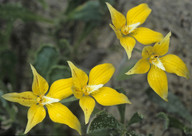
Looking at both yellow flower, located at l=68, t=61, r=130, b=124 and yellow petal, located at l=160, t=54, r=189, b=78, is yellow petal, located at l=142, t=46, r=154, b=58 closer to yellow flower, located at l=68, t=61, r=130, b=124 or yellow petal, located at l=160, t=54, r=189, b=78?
yellow petal, located at l=160, t=54, r=189, b=78

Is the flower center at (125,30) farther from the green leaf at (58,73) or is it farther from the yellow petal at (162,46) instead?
the green leaf at (58,73)

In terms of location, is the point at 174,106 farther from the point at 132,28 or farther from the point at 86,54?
the point at 86,54

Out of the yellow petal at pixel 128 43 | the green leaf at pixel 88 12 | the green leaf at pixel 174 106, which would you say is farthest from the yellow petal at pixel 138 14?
the green leaf at pixel 88 12

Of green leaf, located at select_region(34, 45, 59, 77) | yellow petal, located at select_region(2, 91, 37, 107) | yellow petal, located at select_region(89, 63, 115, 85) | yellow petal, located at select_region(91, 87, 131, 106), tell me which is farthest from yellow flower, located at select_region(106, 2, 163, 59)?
green leaf, located at select_region(34, 45, 59, 77)

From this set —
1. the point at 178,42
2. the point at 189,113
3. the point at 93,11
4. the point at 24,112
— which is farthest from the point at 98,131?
the point at 93,11

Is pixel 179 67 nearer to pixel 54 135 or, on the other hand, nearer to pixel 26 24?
pixel 54 135

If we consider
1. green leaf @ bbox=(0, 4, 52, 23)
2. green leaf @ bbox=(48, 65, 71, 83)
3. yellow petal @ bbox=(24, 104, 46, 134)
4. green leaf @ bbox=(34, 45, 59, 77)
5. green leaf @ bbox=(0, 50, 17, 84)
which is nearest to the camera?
yellow petal @ bbox=(24, 104, 46, 134)

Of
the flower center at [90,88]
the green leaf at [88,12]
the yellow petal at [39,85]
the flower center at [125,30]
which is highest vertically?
the flower center at [125,30]
